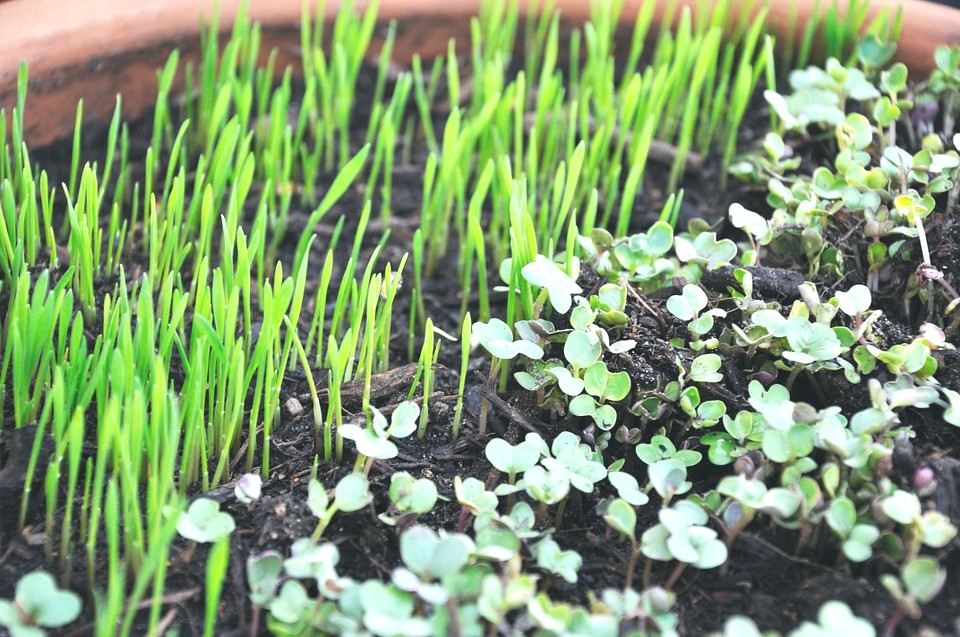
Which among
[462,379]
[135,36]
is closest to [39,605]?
[462,379]

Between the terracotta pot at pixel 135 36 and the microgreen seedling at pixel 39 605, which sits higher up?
the terracotta pot at pixel 135 36

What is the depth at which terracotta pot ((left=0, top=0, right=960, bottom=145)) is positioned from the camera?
1.39 m

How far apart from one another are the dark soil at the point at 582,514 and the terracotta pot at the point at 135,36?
0.59 metres

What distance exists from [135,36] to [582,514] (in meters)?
1.03

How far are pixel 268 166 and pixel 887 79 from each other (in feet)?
3.04

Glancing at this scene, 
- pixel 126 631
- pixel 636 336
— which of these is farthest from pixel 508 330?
pixel 126 631

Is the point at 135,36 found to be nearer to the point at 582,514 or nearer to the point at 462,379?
the point at 462,379

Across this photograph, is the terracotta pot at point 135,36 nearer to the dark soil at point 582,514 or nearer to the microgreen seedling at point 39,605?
the dark soil at point 582,514

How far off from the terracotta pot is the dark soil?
1.92 ft

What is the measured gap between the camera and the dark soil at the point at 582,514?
890 mm

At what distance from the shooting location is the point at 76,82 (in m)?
1.44

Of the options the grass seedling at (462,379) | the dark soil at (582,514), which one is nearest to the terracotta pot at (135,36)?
the dark soil at (582,514)

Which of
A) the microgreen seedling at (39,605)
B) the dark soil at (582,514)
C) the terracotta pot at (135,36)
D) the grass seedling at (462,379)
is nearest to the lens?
the microgreen seedling at (39,605)

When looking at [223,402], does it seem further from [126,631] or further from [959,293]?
[959,293]
